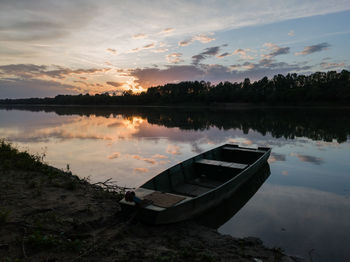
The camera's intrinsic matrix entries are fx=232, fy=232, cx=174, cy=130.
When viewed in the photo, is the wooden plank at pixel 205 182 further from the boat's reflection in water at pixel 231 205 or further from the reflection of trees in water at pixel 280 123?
the reflection of trees in water at pixel 280 123

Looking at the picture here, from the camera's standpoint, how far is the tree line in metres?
73.0

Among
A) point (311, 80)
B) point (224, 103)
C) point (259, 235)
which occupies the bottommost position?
point (259, 235)

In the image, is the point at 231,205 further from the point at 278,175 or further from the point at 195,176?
the point at 278,175

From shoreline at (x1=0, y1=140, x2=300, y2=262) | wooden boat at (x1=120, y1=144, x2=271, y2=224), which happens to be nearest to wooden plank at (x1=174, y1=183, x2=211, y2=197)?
wooden boat at (x1=120, y1=144, x2=271, y2=224)

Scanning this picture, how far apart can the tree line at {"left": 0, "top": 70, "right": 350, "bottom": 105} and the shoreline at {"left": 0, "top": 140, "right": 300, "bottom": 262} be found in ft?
256

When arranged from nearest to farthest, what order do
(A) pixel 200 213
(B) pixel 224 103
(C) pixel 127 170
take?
(A) pixel 200 213 → (C) pixel 127 170 → (B) pixel 224 103

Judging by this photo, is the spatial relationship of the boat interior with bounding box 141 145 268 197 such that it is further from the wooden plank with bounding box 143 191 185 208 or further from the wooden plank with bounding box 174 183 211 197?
the wooden plank with bounding box 143 191 185 208

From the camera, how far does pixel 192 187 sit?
9.51 m

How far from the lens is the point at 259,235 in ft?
21.4

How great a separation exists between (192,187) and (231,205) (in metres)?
1.69

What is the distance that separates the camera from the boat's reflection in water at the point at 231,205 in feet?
24.5

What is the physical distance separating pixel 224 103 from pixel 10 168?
91341 millimetres

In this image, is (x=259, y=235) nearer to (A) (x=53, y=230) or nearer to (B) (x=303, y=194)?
(B) (x=303, y=194)

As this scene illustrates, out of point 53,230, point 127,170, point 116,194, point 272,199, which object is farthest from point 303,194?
point 53,230
